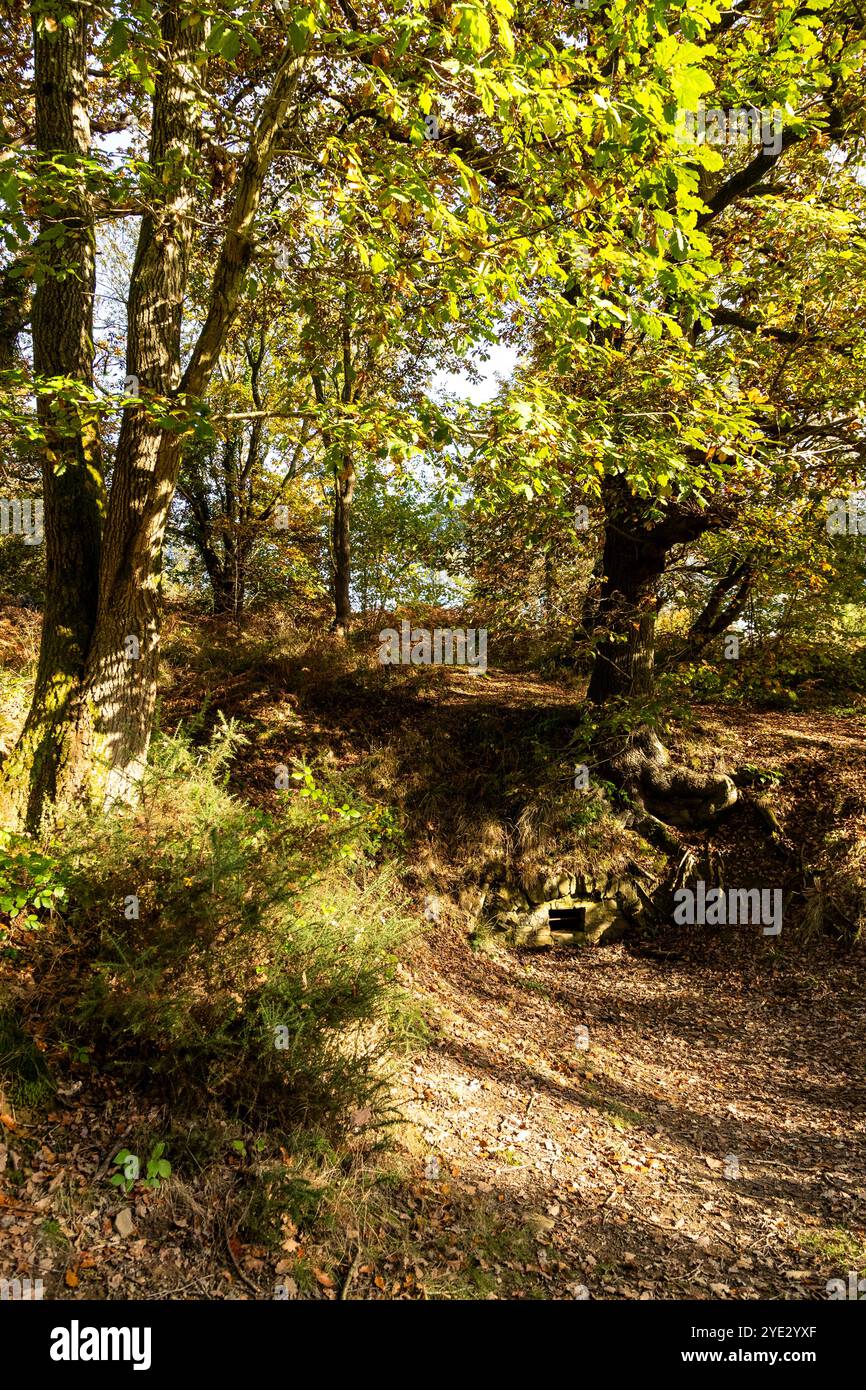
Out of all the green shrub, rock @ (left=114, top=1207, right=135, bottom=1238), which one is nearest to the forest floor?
rock @ (left=114, top=1207, right=135, bottom=1238)

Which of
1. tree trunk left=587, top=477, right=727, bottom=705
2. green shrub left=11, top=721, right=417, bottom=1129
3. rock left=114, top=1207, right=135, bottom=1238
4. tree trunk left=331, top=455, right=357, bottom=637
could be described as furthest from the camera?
tree trunk left=331, top=455, right=357, bottom=637

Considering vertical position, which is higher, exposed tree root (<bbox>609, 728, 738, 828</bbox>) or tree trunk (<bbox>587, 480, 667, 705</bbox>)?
tree trunk (<bbox>587, 480, 667, 705</bbox>)

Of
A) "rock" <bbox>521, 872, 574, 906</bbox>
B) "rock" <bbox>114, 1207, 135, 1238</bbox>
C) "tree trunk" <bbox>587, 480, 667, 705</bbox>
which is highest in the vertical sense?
"tree trunk" <bbox>587, 480, 667, 705</bbox>

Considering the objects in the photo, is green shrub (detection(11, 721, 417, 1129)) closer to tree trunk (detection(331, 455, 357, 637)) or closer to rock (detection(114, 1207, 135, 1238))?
rock (detection(114, 1207, 135, 1238))

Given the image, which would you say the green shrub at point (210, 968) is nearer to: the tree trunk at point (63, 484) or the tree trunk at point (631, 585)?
the tree trunk at point (63, 484)

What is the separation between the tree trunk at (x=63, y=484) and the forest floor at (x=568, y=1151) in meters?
2.11

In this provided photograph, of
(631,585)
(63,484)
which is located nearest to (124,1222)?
(63,484)

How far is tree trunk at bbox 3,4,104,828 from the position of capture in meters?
4.89

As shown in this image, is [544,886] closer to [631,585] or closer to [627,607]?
[627,607]

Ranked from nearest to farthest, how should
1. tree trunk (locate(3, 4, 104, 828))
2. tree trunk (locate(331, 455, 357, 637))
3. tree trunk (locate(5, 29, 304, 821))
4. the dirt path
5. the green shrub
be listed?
1. the green shrub
2. the dirt path
3. tree trunk (locate(5, 29, 304, 821))
4. tree trunk (locate(3, 4, 104, 828))
5. tree trunk (locate(331, 455, 357, 637))

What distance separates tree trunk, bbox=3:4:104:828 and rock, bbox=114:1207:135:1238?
2.50 meters

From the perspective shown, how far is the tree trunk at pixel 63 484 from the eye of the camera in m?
4.89

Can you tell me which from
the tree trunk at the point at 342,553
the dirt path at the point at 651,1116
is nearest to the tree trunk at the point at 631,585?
the dirt path at the point at 651,1116

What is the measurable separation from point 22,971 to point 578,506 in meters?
6.60
